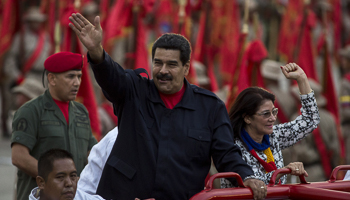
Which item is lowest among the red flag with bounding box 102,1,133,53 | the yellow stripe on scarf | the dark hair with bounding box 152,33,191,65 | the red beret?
the yellow stripe on scarf

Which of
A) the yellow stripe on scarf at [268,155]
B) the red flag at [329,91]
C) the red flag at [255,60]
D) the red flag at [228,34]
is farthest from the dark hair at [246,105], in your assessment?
the red flag at [228,34]

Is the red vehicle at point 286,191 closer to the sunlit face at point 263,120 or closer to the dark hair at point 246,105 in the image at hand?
the sunlit face at point 263,120

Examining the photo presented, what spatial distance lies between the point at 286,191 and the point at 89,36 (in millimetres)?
1365

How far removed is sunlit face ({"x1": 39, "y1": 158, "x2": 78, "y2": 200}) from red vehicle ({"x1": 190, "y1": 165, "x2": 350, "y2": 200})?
75 centimetres

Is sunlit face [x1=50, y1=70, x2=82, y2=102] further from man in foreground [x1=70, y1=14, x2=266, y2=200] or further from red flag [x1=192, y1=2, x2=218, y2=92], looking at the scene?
red flag [x1=192, y1=2, x2=218, y2=92]

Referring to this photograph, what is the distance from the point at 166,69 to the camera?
3.14 m

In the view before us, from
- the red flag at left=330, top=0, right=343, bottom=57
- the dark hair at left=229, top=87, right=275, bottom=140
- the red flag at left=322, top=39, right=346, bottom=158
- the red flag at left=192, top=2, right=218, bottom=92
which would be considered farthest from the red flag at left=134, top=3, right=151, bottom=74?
the red flag at left=330, top=0, right=343, bottom=57

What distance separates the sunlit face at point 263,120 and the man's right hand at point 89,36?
1215 millimetres

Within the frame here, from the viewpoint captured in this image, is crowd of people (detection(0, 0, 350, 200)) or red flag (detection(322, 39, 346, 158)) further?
red flag (detection(322, 39, 346, 158))

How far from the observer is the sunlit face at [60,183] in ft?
9.98

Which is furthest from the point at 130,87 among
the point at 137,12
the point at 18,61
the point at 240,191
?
the point at 18,61

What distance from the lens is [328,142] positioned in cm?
766

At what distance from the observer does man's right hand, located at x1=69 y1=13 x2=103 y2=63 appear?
2.87 metres

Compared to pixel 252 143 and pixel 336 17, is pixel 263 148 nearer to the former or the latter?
pixel 252 143
